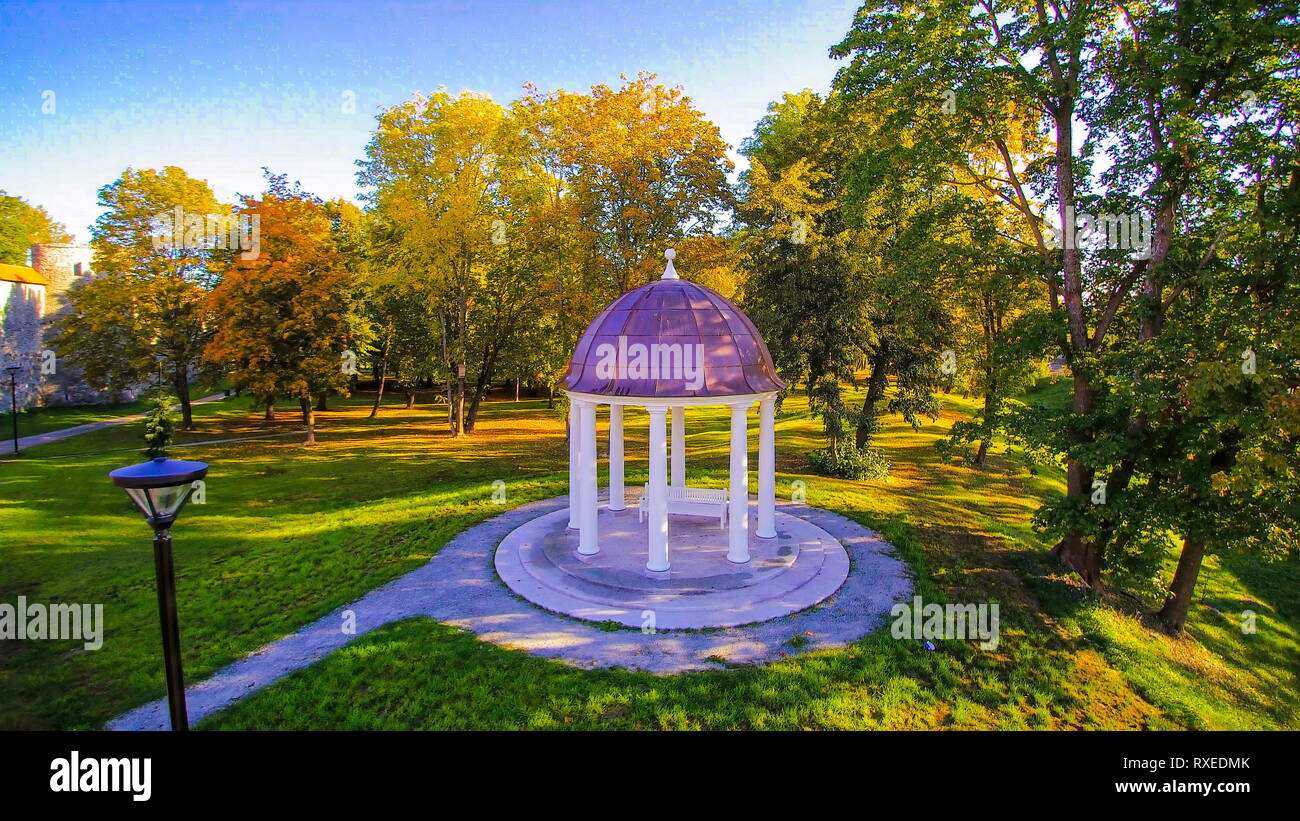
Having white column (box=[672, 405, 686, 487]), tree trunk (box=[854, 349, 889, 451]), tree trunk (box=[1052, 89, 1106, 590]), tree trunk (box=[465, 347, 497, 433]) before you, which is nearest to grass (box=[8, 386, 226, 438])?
tree trunk (box=[465, 347, 497, 433])

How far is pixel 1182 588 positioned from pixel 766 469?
10335 mm

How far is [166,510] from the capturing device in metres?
6.47

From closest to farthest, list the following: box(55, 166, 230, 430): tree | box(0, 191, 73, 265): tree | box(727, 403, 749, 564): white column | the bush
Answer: box(727, 403, 749, 564): white column < the bush < box(55, 166, 230, 430): tree < box(0, 191, 73, 265): tree

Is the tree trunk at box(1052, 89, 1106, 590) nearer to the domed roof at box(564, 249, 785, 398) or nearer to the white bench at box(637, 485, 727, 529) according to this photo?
the domed roof at box(564, 249, 785, 398)

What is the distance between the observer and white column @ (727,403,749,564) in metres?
14.0

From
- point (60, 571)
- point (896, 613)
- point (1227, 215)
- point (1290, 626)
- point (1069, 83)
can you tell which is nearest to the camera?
point (896, 613)

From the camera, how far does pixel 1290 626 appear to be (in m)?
17.7

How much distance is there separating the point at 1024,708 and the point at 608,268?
21.8m

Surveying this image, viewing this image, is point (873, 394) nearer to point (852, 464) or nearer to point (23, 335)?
point (852, 464)

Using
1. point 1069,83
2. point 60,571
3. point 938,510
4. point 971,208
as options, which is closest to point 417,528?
point 60,571

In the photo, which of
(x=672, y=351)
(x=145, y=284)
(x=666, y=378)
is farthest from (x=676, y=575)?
(x=145, y=284)

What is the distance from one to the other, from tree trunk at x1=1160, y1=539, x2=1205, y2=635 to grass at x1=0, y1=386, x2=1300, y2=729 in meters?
0.53

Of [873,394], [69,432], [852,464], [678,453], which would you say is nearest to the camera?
[678,453]
